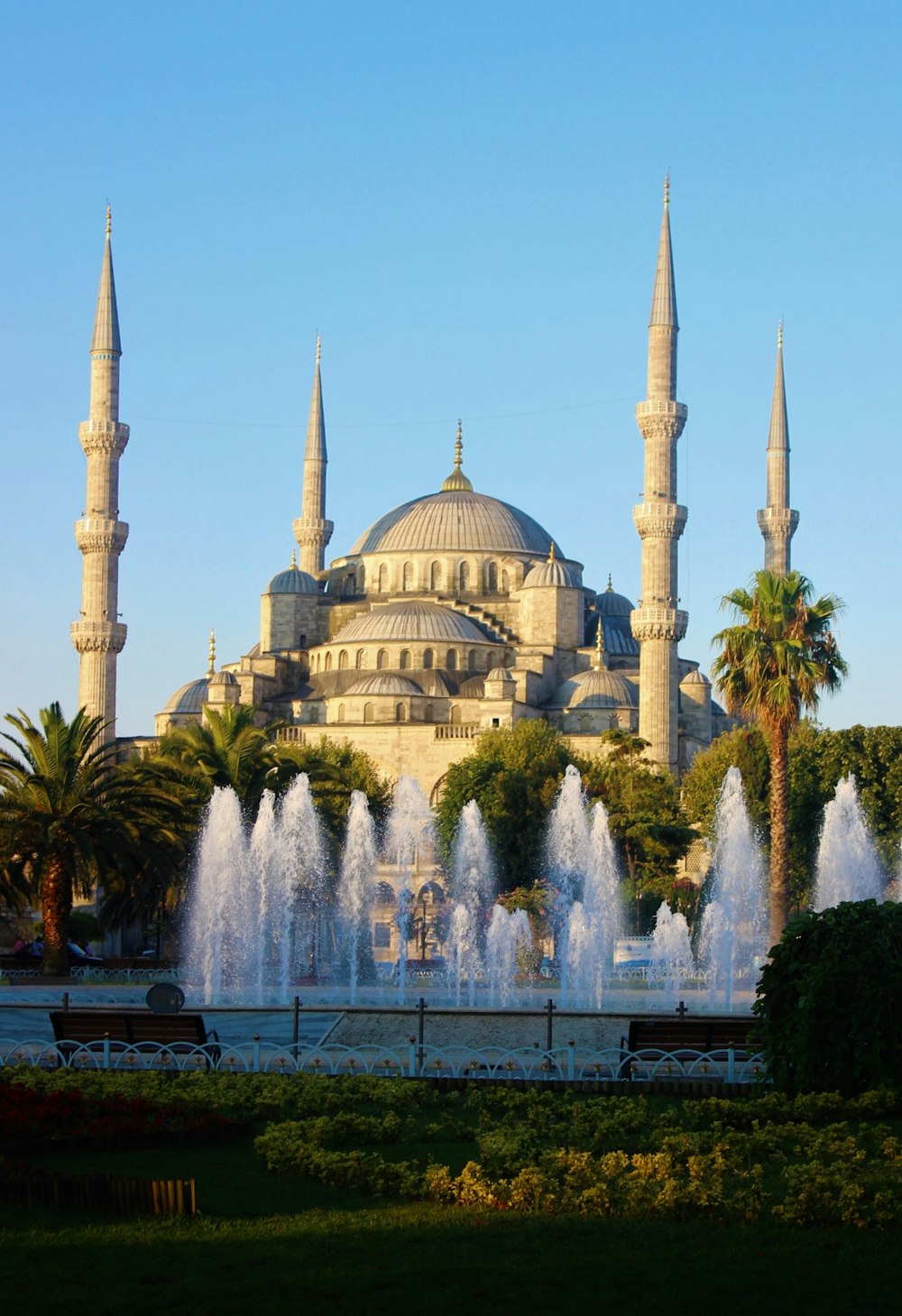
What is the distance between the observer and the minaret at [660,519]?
1886 inches

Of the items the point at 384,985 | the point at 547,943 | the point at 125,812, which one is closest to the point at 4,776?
the point at 125,812

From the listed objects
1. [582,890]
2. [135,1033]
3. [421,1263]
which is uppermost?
[582,890]

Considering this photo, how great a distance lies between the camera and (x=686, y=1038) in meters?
13.8

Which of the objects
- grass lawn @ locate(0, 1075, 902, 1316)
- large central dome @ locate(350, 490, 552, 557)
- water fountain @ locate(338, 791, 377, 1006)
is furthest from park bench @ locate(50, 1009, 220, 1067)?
large central dome @ locate(350, 490, 552, 557)

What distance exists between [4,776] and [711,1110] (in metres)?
16.9

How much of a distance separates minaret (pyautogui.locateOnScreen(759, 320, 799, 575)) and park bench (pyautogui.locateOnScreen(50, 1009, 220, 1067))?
41541mm

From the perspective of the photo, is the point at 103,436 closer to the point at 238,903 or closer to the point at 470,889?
the point at 470,889

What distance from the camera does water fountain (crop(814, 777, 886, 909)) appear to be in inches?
1348

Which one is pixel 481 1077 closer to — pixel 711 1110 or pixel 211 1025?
pixel 711 1110

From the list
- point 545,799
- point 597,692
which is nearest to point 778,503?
point 597,692

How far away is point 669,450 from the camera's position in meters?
48.1

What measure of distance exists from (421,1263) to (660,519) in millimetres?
40934

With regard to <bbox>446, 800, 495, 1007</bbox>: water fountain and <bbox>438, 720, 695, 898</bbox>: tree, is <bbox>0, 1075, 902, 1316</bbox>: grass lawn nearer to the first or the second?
<bbox>446, 800, 495, 1007</bbox>: water fountain

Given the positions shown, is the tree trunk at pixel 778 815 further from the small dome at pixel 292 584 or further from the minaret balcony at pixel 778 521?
the small dome at pixel 292 584
